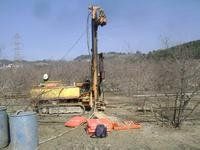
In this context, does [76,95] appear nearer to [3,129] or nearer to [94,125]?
[94,125]

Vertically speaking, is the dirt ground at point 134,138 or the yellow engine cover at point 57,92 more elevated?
the yellow engine cover at point 57,92

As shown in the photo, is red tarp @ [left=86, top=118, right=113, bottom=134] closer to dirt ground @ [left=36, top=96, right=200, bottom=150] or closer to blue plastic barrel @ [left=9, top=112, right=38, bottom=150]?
dirt ground @ [left=36, top=96, right=200, bottom=150]

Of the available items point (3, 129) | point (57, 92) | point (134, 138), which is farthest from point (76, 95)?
point (3, 129)

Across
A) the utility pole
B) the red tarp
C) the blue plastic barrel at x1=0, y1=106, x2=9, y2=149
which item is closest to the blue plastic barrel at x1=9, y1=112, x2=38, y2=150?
the blue plastic barrel at x1=0, y1=106, x2=9, y2=149

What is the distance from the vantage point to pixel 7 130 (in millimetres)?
9914

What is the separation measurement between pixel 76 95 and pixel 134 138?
4.48 metres

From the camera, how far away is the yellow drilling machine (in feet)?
47.2

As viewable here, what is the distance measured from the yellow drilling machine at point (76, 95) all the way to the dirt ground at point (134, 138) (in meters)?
1.73

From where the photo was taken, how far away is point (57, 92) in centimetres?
1445

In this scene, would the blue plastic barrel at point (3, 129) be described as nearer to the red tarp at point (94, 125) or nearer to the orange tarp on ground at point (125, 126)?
the red tarp at point (94, 125)

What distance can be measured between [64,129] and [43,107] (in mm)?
2828

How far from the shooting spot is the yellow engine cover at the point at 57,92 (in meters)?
14.4

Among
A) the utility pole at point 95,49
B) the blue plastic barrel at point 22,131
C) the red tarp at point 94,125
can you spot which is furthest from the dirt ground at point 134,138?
the utility pole at point 95,49

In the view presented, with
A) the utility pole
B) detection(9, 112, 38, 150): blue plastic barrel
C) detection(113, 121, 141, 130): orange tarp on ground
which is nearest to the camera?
detection(9, 112, 38, 150): blue plastic barrel
